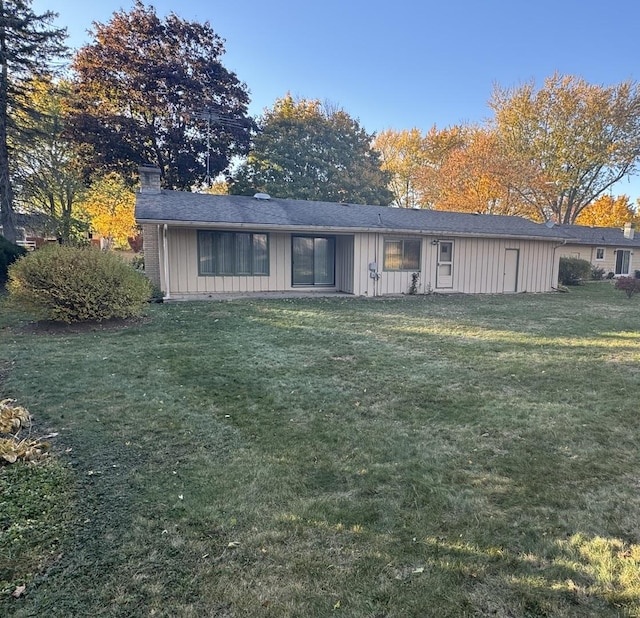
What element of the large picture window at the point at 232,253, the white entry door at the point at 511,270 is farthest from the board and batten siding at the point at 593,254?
the large picture window at the point at 232,253

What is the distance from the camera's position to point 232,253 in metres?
12.3

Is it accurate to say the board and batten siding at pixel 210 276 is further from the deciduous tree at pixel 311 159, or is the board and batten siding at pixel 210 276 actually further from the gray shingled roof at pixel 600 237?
the gray shingled roof at pixel 600 237

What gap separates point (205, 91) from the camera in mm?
20344

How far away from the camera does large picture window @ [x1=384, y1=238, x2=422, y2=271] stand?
43.0 feet

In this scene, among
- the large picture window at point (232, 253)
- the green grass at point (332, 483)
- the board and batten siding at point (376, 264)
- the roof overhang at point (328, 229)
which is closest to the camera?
the green grass at point (332, 483)

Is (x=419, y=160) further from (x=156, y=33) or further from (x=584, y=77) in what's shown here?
(x=156, y=33)

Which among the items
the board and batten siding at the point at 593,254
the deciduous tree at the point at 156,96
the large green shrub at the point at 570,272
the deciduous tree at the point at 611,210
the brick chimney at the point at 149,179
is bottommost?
the large green shrub at the point at 570,272

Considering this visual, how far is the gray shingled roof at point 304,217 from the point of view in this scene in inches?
447

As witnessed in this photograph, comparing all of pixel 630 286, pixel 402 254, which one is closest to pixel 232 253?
pixel 402 254

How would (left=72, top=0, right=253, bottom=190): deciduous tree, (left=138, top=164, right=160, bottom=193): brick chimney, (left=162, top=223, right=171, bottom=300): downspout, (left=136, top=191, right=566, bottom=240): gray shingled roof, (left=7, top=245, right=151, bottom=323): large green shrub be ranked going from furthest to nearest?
1. (left=72, top=0, right=253, bottom=190): deciduous tree
2. (left=138, top=164, right=160, bottom=193): brick chimney
3. (left=136, top=191, right=566, bottom=240): gray shingled roof
4. (left=162, top=223, right=171, bottom=300): downspout
5. (left=7, top=245, right=151, bottom=323): large green shrub

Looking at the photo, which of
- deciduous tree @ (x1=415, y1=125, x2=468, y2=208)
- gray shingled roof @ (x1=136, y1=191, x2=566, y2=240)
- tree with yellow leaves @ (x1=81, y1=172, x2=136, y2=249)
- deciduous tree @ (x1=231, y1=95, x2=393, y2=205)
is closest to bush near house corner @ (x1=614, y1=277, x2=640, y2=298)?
gray shingled roof @ (x1=136, y1=191, x2=566, y2=240)

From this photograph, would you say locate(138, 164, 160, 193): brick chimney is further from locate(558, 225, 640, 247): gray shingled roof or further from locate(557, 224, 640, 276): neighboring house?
locate(557, 224, 640, 276): neighboring house

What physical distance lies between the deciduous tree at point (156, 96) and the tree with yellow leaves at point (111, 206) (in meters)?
3.03

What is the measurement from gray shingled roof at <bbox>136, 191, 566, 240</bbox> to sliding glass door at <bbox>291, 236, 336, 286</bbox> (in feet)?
2.75
